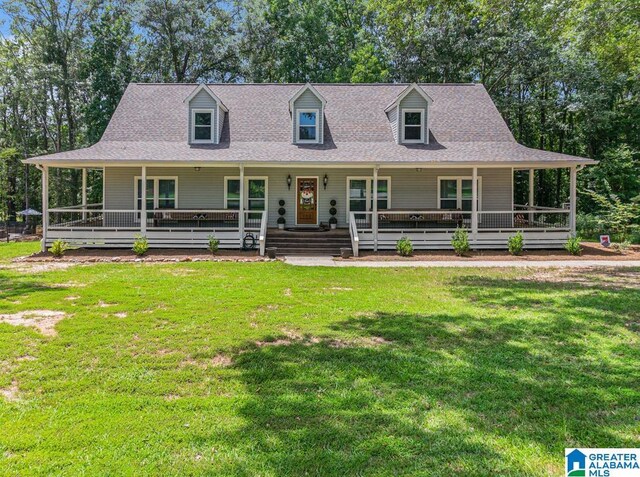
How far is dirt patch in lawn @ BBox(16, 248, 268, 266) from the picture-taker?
13.4m

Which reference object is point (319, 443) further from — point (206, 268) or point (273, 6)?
point (273, 6)

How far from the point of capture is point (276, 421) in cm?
365

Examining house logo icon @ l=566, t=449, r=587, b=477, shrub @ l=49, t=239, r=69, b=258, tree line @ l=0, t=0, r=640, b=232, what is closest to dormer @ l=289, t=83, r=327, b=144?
shrub @ l=49, t=239, r=69, b=258

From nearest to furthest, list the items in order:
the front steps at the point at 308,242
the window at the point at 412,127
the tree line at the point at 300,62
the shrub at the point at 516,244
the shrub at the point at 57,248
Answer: the shrub at the point at 57,248 → the shrub at the point at 516,244 → the front steps at the point at 308,242 → the window at the point at 412,127 → the tree line at the point at 300,62

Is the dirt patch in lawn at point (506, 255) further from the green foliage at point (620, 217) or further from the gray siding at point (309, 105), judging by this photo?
the gray siding at point (309, 105)

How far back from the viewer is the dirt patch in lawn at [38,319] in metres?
6.12

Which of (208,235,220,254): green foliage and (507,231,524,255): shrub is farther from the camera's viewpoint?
(507,231,524,255): shrub

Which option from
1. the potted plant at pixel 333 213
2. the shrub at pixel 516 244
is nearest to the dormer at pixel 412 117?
the potted plant at pixel 333 213

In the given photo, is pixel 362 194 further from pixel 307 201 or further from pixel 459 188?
pixel 459 188

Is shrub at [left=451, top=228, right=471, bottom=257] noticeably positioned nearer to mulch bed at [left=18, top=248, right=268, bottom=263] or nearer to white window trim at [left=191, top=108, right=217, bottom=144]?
mulch bed at [left=18, top=248, right=268, bottom=263]

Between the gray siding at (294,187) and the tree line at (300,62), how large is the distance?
30.3 ft

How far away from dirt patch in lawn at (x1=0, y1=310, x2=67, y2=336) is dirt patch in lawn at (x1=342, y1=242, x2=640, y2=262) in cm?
895

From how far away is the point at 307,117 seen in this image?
18000 mm

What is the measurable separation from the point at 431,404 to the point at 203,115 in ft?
54.4
